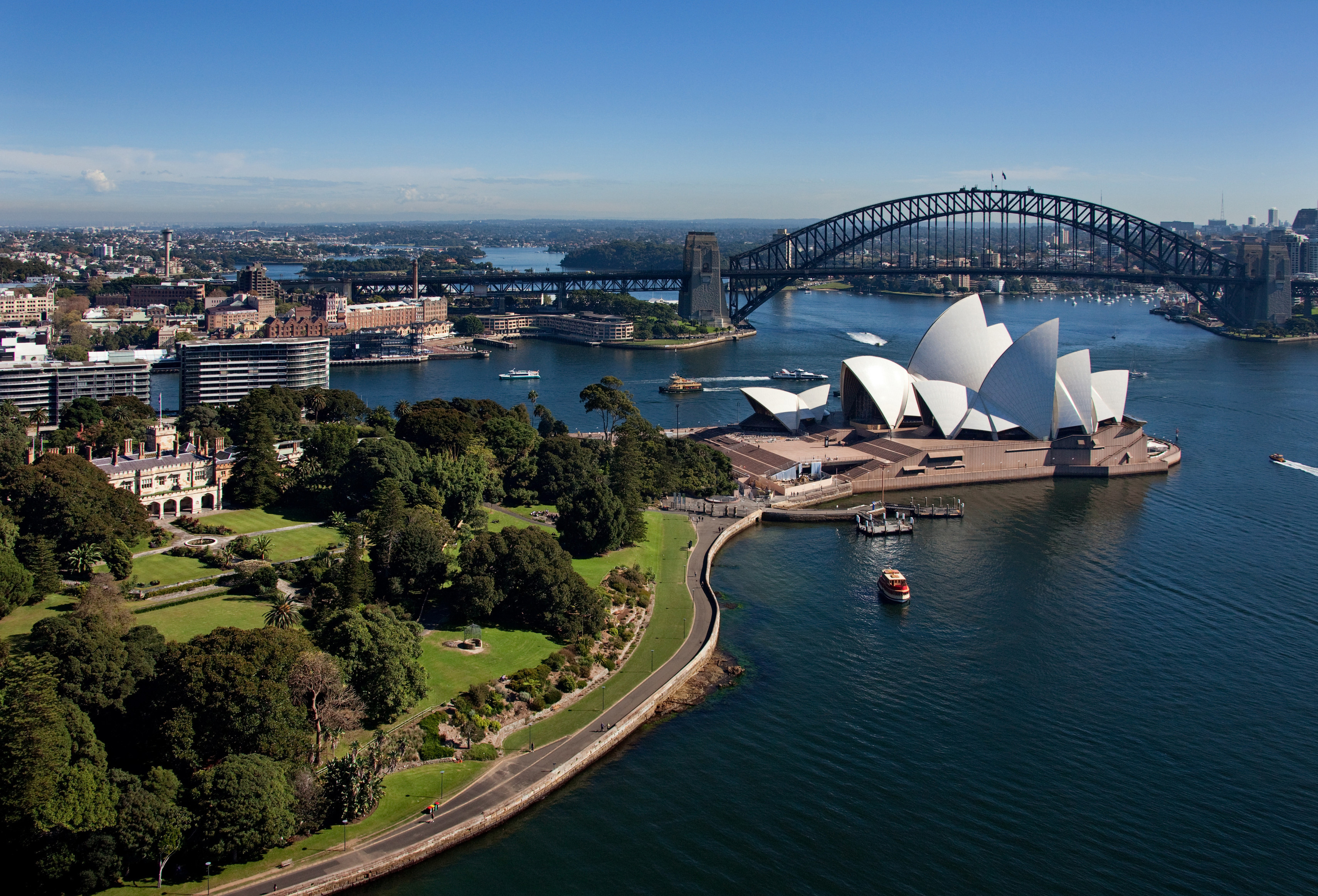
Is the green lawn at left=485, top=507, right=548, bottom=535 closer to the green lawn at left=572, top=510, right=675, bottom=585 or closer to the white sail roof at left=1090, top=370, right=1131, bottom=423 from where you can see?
the green lawn at left=572, top=510, right=675, bottom=585

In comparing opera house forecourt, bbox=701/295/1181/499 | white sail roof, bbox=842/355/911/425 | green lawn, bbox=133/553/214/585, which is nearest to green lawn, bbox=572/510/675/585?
opera house forecourt, bbox=701/295/1181/499

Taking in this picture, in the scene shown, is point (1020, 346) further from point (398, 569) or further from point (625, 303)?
point (625, 303)

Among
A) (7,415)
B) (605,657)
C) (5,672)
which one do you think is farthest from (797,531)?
(7,415)

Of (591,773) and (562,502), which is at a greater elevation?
(562,502)

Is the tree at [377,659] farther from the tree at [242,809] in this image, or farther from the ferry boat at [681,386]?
the ferry boat at [681,386]

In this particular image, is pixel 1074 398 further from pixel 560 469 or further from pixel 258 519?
pixel 258 519

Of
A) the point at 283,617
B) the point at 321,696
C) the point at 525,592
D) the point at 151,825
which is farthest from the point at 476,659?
the point at 151,825

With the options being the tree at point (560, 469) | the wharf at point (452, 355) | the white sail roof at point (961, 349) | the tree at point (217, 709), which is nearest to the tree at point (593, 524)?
the tree at point (560, 469)
